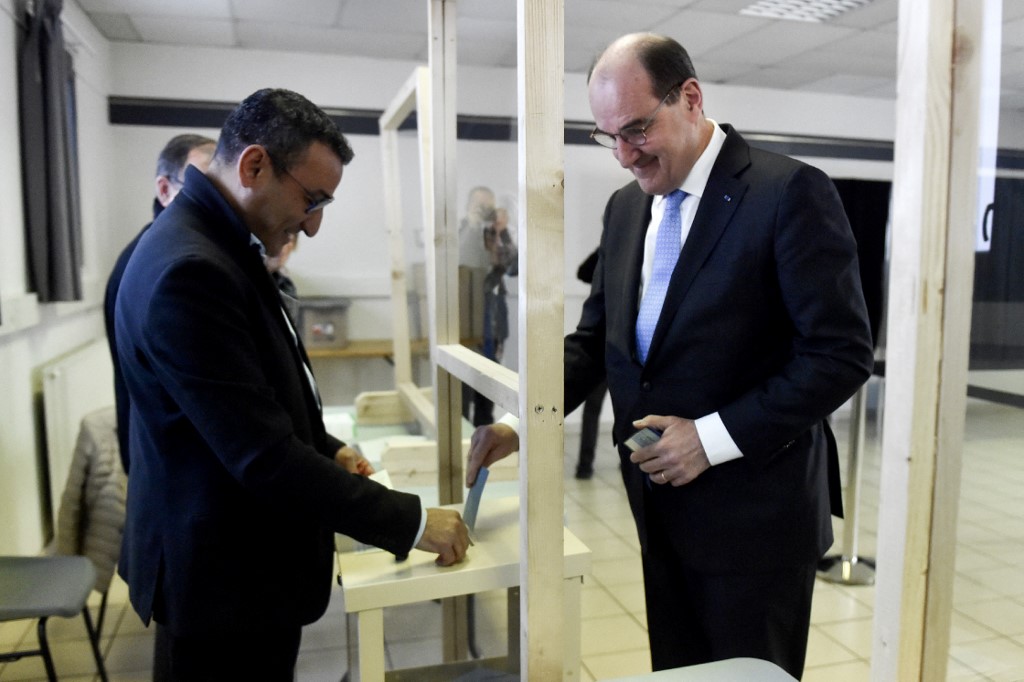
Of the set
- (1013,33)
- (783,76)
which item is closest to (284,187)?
(1013,33)

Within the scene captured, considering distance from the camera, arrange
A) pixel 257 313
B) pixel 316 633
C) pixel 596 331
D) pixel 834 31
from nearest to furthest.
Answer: pixel 257 313
pixel 596 331
pixel 316 633
pixel 834 31

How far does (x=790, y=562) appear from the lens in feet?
4.10

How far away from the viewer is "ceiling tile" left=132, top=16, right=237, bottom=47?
423 cm

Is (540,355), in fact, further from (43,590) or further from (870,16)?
(870,16)

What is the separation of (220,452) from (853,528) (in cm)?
266

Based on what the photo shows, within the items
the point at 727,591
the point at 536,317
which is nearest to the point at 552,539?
the point at 536,317

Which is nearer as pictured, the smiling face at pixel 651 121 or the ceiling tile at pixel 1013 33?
the ceiling tile at pixel 1013 33

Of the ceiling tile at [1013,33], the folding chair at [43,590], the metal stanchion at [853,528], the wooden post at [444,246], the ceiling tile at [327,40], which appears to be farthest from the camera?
the ceiling tile at [327,40]

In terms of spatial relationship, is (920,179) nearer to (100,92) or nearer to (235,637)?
(235,637)

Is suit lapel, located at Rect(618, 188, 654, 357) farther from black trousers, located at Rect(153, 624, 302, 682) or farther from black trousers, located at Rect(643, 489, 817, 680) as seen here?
black trousers, located at Rect(153, 624, 302, 682)

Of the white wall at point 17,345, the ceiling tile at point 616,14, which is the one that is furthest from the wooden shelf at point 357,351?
the ceiling tile at point 616,14

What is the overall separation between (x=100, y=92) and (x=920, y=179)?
4.89 metres

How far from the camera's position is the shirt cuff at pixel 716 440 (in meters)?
1.19

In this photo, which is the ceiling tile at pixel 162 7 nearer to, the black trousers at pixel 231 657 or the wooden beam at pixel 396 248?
the wooden beam at pixel 396 248
